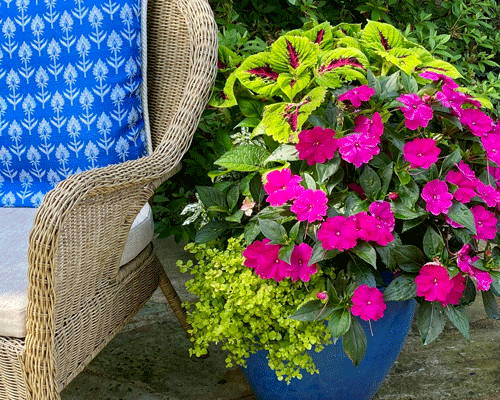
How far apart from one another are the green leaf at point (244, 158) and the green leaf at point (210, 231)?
14cm

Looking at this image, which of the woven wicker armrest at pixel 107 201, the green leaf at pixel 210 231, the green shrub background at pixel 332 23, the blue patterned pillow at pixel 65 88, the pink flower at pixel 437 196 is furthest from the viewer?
the green shrub background at pixel 332 23

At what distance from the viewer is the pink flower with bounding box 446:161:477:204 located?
1.19 m

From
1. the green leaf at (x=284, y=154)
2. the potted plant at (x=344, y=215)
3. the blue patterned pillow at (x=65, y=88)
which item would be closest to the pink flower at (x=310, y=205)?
the potted plant at (x=344, y=215)

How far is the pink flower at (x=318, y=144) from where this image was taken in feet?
3.82

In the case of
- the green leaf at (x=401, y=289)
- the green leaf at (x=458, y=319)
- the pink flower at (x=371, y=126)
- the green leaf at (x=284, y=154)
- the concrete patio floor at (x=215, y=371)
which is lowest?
the concrete patio floor at (x=215, y=371)

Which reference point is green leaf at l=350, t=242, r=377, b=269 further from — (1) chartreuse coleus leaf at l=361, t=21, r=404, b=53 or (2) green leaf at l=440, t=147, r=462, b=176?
(1) chartreuse coleus leaf at l=361, t=21, r=404, b=53

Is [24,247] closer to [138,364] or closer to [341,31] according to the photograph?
[138,364]

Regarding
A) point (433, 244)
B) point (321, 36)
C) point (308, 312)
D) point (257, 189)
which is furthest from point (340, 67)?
point (308, 312)

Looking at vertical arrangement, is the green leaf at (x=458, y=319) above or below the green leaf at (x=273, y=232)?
below

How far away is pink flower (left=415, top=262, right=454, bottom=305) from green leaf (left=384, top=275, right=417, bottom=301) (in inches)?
2.0

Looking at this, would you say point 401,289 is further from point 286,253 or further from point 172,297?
point 172,297

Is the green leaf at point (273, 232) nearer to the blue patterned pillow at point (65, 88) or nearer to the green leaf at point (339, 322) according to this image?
the green leaf at point (339, 322)

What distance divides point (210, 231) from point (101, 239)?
0.27 metres

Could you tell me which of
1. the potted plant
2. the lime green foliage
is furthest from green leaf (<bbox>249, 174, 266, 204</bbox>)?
the lime green foliage
